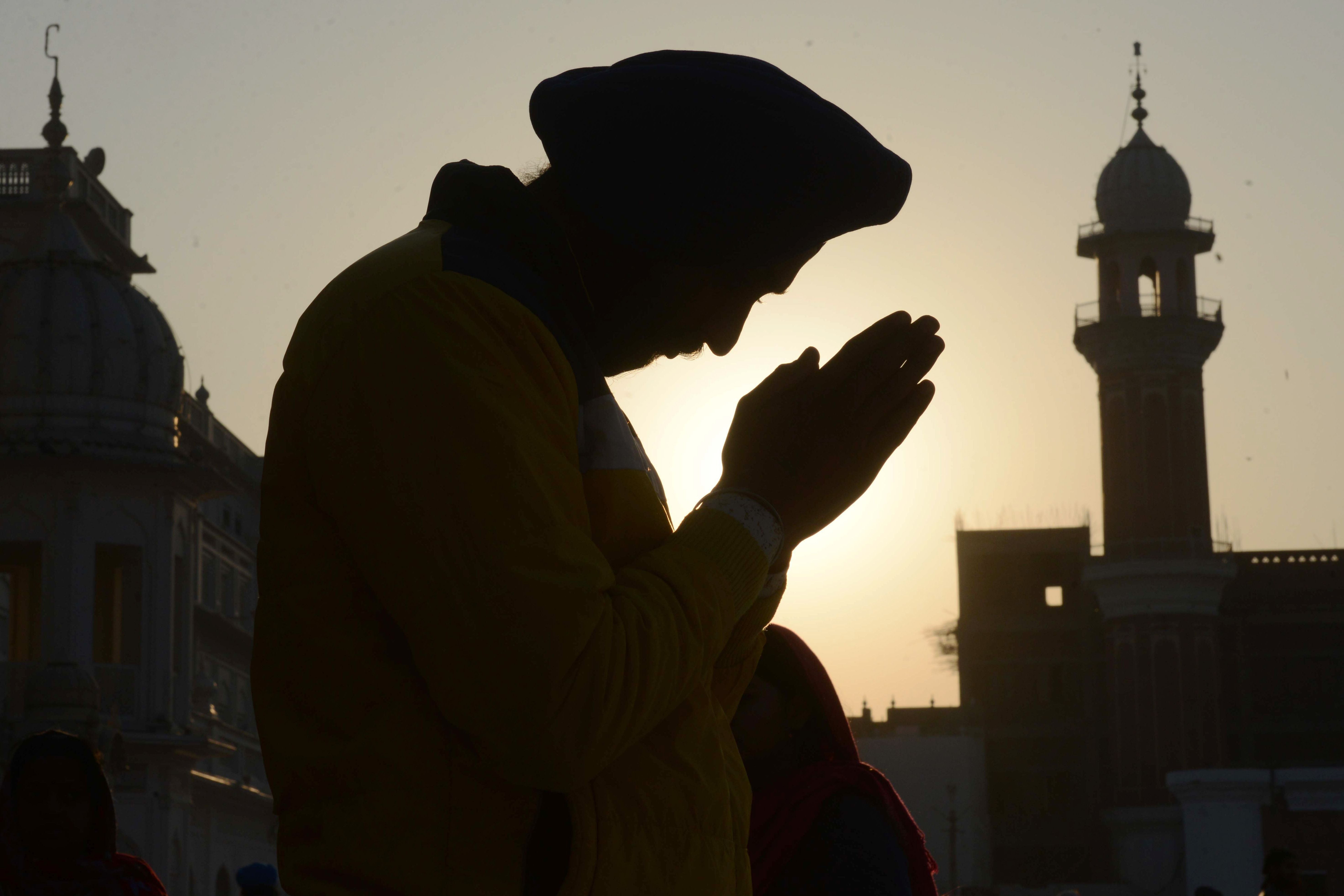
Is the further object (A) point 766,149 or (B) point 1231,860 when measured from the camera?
(B) point 1231,860

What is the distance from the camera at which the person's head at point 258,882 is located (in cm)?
647

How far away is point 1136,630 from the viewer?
44281mm

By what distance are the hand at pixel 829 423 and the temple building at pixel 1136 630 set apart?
141 feet

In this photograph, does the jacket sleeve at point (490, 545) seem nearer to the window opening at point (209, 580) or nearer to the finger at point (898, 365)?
the finger at point (898, 365)

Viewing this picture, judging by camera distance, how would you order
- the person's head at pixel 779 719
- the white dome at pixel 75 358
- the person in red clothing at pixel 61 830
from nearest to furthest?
the person's head at pixel 779 719, the person in red clothing at pixel 61 830, the white dome at pixel 75 358

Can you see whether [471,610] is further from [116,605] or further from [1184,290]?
[1184,290]

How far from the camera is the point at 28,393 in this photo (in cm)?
1961

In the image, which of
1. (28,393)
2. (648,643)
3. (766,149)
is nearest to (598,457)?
(648,643)

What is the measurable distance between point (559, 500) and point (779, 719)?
84.6 inches

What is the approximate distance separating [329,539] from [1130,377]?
45433mm

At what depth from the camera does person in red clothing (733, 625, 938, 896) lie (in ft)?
10.3

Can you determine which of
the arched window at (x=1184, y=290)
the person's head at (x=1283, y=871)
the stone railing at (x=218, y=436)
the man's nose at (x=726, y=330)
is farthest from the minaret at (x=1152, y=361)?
the man's nose at (x=726, y=330)

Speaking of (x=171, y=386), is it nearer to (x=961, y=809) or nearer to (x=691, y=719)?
(x=691, y=719)

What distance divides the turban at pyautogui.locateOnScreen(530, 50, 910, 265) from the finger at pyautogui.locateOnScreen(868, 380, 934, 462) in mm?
163
